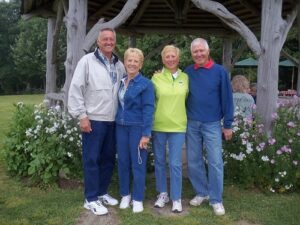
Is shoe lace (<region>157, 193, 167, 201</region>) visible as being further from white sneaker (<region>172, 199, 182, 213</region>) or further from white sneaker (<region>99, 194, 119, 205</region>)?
white sneaker (<region>99, 194, 119, 205</region>)

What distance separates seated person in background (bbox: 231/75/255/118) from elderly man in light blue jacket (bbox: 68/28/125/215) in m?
1.98

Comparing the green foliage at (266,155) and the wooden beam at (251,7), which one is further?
the wooden beam at (251,7)

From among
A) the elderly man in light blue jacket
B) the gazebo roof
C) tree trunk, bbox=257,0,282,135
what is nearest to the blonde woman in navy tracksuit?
the elderly man in light blue jacket

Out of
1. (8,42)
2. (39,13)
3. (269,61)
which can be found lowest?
(269,61)

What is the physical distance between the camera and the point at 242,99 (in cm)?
579

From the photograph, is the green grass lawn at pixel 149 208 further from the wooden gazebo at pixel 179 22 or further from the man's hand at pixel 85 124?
the wooden gazebo at pixel 179 22

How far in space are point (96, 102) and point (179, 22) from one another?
6.07 m

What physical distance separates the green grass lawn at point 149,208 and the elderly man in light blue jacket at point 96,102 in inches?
14.2

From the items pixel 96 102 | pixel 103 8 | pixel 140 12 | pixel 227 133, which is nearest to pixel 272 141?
pixel 227 133

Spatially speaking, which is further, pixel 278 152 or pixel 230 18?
pixel 230 18

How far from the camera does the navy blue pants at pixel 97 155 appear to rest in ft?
14.1

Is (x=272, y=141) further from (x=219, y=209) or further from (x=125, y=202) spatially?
(x=125, y=202)

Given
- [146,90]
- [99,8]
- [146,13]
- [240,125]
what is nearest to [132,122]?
[146,90]

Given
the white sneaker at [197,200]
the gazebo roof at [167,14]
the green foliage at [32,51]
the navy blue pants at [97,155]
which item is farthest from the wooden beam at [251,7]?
the green foliage at [32,51]
